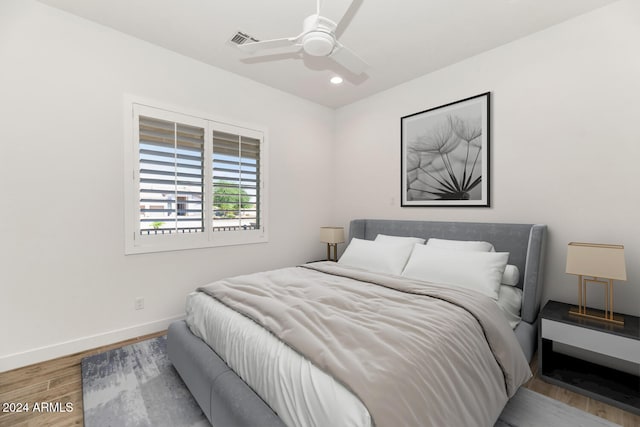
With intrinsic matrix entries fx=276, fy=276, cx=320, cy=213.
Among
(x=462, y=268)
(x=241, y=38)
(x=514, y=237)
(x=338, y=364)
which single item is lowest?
(x=338, y=364)

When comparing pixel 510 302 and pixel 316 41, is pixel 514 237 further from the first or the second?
pixel 316 41

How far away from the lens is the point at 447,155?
122 inches

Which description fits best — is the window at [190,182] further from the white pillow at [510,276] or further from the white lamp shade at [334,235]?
the white pillow at [510,276]

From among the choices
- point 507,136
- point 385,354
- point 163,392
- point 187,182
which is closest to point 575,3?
point 507,136

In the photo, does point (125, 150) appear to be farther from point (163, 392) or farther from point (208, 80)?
point (163, 392)

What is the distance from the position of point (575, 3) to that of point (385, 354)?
299 cm

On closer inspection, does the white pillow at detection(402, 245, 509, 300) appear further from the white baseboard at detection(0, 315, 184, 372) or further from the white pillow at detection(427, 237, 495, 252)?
the white baseboard at detection(0, 315, 184, 372)

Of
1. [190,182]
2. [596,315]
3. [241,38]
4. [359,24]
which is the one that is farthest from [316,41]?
[596,315]

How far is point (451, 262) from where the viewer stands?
2375 millimetres

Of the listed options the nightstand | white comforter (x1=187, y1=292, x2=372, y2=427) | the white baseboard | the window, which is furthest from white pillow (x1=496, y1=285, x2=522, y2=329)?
the white baseboard

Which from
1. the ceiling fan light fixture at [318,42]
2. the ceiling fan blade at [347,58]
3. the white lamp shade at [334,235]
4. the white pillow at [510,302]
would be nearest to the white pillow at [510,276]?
the white pillow at [510,302]

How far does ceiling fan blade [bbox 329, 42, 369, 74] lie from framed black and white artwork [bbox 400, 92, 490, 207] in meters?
1.35

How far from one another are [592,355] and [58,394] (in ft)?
12.8

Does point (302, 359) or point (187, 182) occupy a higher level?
point (187, 182)
